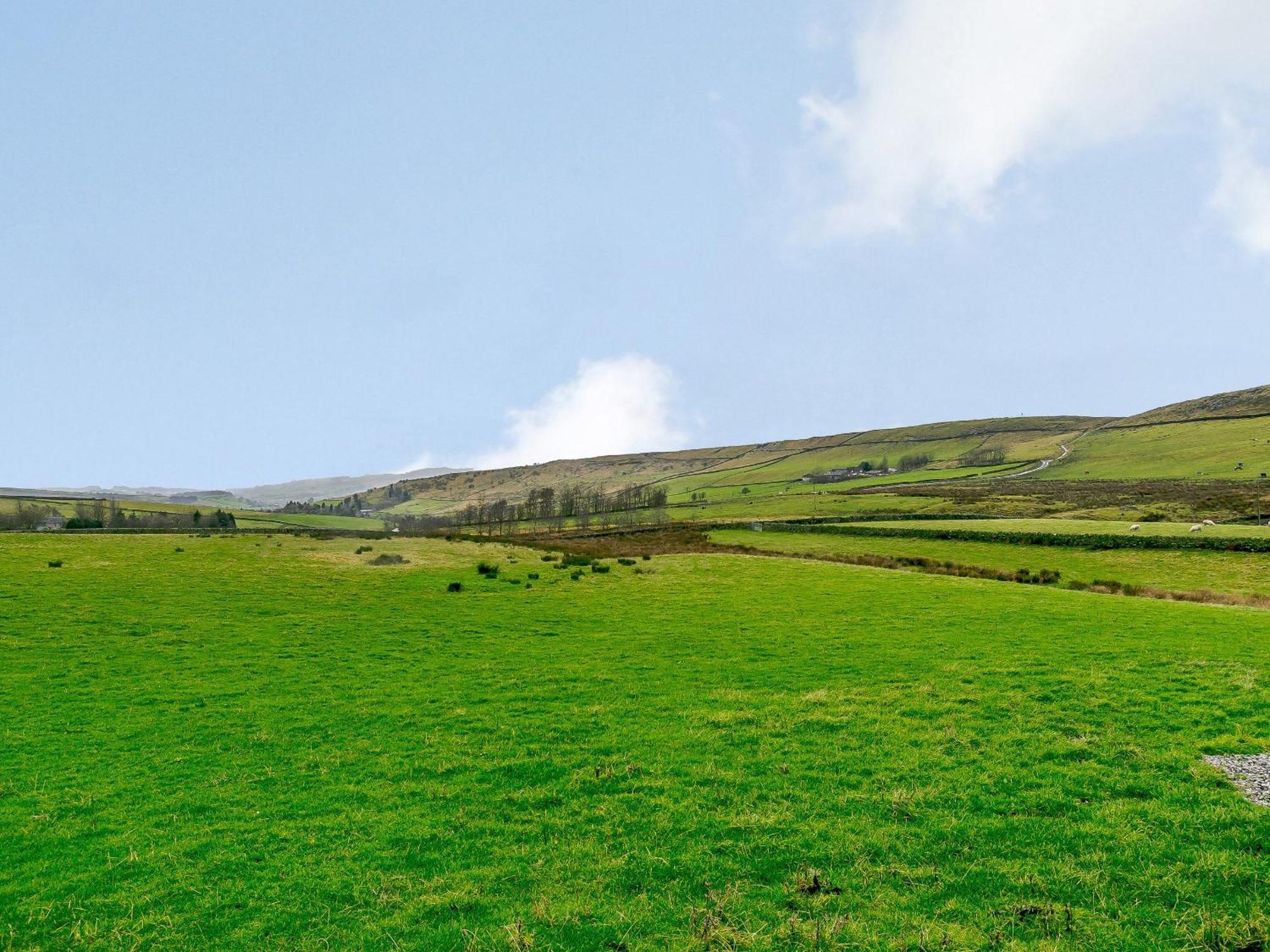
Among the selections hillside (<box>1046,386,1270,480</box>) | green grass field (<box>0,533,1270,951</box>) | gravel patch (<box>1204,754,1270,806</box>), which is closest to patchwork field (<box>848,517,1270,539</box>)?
green grass field (<box>0,533,1270,951</box>)

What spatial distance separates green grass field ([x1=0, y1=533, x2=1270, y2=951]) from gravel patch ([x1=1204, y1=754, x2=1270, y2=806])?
0.44m

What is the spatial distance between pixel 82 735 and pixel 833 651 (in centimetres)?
2238

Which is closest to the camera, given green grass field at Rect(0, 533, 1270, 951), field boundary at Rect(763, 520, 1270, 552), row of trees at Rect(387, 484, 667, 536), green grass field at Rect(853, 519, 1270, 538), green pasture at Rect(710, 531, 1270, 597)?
green grass field at Rect(0, 533, 1270, 951)

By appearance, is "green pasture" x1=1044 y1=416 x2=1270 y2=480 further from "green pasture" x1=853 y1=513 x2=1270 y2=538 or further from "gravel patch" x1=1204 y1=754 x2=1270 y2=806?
"gravel patch" x1=1204 y1=754 x2=1270 y2=806

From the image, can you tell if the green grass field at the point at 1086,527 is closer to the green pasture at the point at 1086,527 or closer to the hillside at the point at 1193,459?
the green pasture at the point at 1086,527

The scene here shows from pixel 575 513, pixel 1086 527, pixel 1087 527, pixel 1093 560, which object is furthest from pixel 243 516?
pixel 1087 527

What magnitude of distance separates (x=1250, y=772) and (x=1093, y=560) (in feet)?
172

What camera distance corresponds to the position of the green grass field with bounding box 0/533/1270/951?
7.60 m

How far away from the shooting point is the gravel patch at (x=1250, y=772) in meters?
10.2

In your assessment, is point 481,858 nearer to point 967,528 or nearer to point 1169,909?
point 1169,909

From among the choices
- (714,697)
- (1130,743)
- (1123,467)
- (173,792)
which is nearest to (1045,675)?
(1130,743)

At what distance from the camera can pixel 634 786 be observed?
11445 millimetres

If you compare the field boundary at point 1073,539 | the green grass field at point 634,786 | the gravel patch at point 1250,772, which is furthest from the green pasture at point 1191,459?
the gravel patch at point 1250,772

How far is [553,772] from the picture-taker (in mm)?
12227
